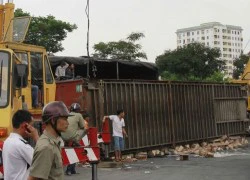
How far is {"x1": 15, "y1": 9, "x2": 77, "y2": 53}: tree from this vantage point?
1419 inches

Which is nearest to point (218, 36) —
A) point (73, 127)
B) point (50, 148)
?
point (73, 127)

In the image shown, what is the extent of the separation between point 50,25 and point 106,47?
45.6 ft

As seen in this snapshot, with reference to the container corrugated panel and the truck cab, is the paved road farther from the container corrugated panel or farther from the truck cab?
the truck cab

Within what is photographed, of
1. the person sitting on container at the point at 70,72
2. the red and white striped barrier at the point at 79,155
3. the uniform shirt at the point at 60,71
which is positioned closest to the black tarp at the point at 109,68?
the person sitting on container at the point at 70,72

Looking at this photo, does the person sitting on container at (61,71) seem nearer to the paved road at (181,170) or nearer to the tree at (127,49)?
the paved road at (181,170)

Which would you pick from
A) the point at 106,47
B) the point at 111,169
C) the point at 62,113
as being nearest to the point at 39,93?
the point at 111,169

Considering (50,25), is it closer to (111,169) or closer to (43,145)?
(111,169)

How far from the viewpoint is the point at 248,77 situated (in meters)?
22.9

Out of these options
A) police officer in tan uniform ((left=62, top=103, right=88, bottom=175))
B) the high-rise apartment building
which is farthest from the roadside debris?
the high-rise apartment building

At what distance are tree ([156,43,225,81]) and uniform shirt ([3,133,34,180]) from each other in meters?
43.9

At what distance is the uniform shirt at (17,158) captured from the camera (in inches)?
164

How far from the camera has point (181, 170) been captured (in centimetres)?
1177

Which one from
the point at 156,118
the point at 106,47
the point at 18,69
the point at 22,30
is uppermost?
the point at 106,47

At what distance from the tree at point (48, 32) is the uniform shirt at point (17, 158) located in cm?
3191
